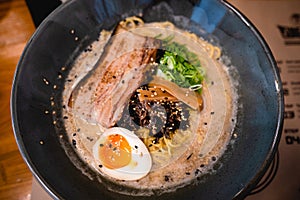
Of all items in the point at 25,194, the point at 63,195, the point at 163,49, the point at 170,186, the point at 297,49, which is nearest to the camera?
the point at 63,195

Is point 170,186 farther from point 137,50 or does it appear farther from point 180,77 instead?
point 137,50

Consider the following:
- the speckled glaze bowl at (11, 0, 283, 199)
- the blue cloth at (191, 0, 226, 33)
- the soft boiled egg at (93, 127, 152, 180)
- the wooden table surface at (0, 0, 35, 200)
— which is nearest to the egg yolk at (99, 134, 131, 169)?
the soft boiled egg at (93, 127, 152, 180)

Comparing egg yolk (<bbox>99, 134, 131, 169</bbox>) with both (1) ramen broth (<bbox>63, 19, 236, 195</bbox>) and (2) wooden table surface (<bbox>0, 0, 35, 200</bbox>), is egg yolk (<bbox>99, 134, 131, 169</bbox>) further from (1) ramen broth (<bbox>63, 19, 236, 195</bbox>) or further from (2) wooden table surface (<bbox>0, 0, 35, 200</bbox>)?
(2) wooden table surface (<bbox>0, 0, 35, 200</bbox>)

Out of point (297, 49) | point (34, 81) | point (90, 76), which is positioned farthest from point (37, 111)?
point (297, 49)

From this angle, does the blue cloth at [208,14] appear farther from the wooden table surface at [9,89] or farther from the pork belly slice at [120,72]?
the wooden table surface at [9,89]

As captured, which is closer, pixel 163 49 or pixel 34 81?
pixel 34 81

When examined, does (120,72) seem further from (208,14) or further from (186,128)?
(208,14)

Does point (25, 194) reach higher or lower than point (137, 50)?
lower

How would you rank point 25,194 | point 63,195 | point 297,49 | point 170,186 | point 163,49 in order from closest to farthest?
point 63,195, point 170,186, point 25,194, point 163,49, point 297,49

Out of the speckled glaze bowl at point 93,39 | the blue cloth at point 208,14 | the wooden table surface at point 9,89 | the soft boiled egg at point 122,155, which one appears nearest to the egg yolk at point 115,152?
the soft boiled egg at point 122,155
